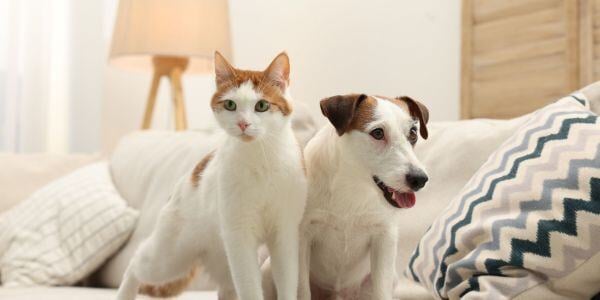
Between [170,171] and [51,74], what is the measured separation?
63.2 inches

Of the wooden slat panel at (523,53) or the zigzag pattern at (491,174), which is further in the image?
the wooden slat panel at (523,53)

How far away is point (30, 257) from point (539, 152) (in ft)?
4.99

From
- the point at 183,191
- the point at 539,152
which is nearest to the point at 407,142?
the point at 539,152

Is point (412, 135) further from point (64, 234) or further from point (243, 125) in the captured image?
point (64, 234)

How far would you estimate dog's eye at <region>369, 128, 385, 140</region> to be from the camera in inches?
39.7

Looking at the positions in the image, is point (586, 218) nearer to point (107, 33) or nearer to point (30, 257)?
point (30, 257)

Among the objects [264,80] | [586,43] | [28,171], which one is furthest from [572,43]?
[28,171]

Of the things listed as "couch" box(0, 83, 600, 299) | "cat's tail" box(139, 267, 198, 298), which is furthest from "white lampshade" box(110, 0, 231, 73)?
"cat's tail" box(139, 267, 198, 298)

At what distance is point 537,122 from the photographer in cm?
115

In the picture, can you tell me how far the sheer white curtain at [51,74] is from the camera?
10.6 feet

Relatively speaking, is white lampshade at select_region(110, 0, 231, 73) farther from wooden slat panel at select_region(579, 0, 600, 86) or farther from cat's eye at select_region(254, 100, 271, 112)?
cat's eye at select_region(254, 100, 271, 112)

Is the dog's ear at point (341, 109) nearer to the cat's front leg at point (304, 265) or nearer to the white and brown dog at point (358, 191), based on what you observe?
the white and brown dog at point (358, 191)

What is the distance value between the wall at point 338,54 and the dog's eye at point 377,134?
64.0 inches

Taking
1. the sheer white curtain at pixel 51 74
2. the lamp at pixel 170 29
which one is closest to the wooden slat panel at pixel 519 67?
the lamp at pixel 170 29
